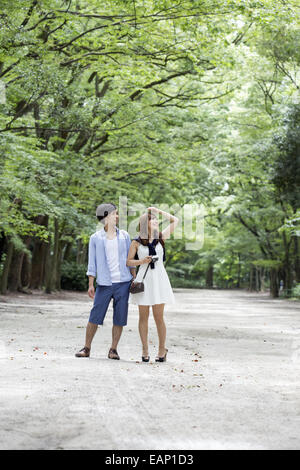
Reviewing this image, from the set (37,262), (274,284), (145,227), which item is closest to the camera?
(145,227)

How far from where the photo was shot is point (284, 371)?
7.43 metres

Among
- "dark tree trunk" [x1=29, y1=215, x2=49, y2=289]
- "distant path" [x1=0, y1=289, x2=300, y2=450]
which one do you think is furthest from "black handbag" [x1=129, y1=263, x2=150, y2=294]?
"dark tree trunk" [x1=29, y1=215, x2=49, y2=289]

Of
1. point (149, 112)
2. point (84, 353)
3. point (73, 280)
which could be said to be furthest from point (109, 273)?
point (73, 280)

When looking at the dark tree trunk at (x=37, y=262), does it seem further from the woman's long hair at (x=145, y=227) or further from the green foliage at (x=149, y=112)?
the woman's long hair at (x=145, y=227)

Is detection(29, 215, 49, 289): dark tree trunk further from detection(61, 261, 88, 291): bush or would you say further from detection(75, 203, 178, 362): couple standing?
detection(75, 203, 178, 362): couple standing

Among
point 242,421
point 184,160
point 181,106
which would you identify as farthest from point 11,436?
point 184,160

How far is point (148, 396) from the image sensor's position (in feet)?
18.3

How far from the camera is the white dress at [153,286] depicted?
25.1ft

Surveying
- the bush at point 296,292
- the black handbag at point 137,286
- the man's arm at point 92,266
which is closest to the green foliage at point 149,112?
the bush at point 296,292

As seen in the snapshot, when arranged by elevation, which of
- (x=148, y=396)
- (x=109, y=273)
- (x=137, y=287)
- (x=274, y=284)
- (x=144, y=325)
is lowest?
(x=148, y=396)

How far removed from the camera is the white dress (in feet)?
25.1

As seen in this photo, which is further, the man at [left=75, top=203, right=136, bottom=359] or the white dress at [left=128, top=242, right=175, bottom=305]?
the man at [left=75, top=203, right=136, bottom=359]

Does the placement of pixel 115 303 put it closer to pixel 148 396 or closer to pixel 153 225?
pixel 153 225

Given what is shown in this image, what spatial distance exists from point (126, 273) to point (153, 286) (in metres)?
0.41
